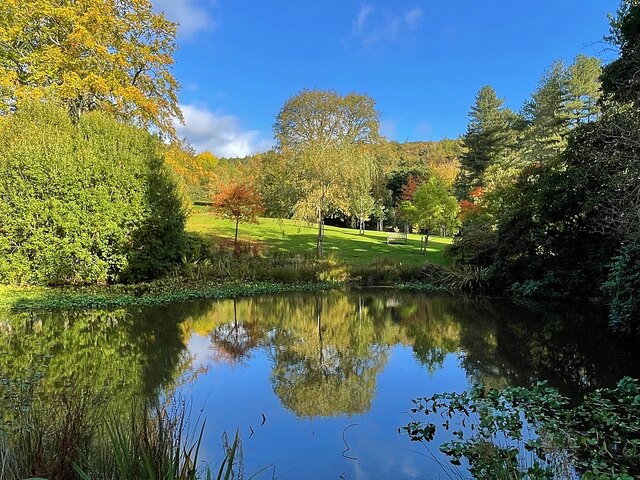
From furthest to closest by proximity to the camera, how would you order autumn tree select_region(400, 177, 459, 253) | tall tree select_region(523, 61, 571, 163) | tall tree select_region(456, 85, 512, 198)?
tall tree select_region(456, 85, 512, 198)
tall tree select_region(523, 61, 571, 163)
autumn tree select_region(400, 177, 459, 253)

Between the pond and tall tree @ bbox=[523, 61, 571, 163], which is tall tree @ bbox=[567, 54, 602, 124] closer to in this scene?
tall tree @ bbox=[523, 61, 571, 163]

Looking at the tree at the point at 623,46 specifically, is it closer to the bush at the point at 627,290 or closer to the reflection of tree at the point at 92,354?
the bush at the point at 627,290

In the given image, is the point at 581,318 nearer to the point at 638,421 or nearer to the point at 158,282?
the point at 638,421

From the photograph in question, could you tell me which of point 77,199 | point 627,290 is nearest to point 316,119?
point 77,199

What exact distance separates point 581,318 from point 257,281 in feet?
34.8

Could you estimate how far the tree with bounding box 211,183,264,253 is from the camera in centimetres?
1962

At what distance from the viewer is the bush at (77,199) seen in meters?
13.0

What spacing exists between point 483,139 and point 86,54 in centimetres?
3537

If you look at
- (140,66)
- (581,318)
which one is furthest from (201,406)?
(140,66)

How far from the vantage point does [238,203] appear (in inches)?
774

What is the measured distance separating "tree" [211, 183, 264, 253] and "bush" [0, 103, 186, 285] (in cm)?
489

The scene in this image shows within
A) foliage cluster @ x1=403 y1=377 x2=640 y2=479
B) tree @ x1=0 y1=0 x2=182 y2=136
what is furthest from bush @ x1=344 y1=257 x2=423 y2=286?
foliage cluster @ x1=403 y1=377 x2=640 y2=479

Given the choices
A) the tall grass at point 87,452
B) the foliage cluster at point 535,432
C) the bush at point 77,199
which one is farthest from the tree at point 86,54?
the foliage cluster at point 535,432

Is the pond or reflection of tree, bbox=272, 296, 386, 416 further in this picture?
reflection of tree, bbox=272, 296, 386, 416
